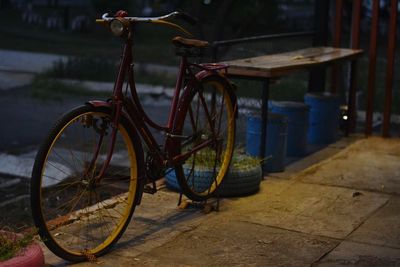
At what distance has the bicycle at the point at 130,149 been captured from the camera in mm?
4516

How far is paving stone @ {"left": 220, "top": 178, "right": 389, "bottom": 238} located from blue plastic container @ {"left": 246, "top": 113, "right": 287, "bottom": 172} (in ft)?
1.06

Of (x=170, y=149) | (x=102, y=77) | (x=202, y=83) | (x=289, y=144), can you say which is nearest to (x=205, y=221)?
(x=170, y=149)

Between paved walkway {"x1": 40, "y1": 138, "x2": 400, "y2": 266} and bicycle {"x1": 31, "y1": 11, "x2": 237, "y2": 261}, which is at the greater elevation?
bicycle {"x1": 31, "y1": 11, "x2": 237, "y2": 261}

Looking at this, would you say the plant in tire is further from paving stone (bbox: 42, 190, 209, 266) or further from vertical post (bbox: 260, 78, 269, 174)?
vertical post (bbox: 260, 78, 269, 174)

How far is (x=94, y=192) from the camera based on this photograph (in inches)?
183

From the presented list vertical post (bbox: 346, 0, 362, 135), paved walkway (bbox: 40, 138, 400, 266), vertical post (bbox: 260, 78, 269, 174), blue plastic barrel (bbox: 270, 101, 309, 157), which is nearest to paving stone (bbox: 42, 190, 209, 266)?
paved walkway (bbox: 40, 138, 400, 266)

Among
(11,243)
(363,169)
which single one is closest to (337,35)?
(363,169)

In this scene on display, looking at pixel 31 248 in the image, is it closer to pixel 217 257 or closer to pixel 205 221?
pixel 217 257

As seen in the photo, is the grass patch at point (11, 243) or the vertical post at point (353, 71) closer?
the grass patch at point (11, 243)

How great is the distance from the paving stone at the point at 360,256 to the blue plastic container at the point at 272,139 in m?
2.05

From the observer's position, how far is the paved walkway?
475cm

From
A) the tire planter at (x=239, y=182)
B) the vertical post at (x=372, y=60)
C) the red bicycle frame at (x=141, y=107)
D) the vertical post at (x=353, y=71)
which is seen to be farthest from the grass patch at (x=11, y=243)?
the vertical post at (x=372, y=60)

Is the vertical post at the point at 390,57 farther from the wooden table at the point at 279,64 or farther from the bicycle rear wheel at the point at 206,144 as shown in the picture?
the bicycle rear wheel at the point at 206,144

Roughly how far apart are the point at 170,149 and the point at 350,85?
4149 millimetres
